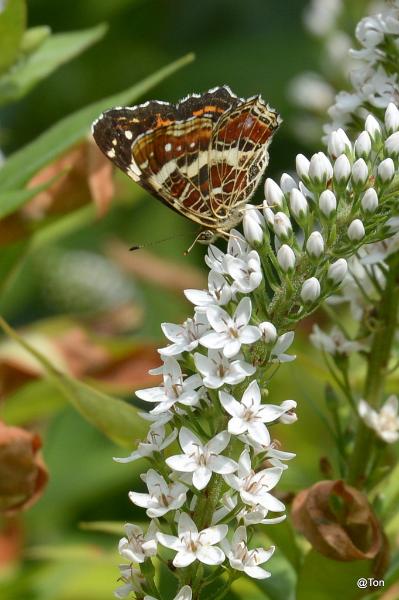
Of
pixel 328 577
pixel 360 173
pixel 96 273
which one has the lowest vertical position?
pixel 96 273

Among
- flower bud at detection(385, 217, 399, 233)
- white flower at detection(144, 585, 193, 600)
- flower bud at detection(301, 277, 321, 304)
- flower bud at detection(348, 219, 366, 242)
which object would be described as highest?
flower bud at detection(348, 219, 366, 242)

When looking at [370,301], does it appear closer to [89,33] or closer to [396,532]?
[396,532]

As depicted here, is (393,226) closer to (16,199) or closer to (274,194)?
(274,194)

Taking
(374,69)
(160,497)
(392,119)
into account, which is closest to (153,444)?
(160,497)

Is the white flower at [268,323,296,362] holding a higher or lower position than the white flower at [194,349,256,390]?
lower

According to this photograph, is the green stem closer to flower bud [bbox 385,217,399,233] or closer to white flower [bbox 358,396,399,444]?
white flower [bbox 358,396,399,444]

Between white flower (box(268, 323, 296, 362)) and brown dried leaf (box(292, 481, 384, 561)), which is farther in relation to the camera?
brown dried leaf (box(292, 481, 384, 561))

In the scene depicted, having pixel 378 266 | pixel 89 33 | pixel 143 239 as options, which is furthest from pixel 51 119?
pixel 378 266

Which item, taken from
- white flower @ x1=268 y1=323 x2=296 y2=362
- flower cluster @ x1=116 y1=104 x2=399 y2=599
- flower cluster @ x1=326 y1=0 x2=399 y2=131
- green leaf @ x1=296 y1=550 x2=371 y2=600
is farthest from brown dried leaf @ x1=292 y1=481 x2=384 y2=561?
flower cluster @ x1=326 y1=0 x2=399 y2=131
